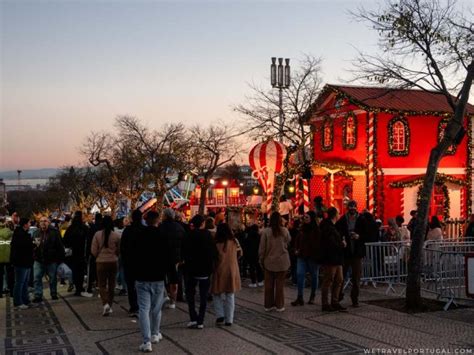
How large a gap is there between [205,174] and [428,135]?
22.4m

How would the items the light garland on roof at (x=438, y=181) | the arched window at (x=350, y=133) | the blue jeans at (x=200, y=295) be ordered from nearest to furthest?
the blue jeans at (x=200, y=295), the light garland on roof at (x=438, y=181), the arched window at (x=350, y=133)

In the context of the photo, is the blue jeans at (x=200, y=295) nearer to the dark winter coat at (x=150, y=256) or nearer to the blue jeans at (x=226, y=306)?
the blue jeans at (x=226, y=306)

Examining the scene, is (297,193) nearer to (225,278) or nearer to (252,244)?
(252,244)

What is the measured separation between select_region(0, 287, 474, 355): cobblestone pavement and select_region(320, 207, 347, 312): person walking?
275 millimetres

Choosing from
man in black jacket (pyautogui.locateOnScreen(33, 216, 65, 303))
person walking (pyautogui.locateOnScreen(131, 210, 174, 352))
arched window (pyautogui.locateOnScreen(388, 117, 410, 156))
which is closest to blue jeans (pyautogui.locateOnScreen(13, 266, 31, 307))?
man in black jacket (pyautogui.locateOnScreen(33, 216, 65, 303))

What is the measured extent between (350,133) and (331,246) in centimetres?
1701

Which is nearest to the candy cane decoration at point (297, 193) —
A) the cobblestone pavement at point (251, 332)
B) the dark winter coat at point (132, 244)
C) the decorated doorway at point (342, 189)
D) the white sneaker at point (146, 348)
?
the decorated doorway at point (342, 189)

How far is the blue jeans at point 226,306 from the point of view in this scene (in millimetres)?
9398

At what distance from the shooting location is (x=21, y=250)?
1155 cm

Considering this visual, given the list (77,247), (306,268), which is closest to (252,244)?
(306,268)

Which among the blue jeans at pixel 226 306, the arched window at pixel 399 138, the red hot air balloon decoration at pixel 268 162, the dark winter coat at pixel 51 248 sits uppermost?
the arched window at pixel 399 138

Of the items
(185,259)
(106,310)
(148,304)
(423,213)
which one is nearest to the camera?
→ (148,304)

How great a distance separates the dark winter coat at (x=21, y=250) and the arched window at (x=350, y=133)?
17.6 meters

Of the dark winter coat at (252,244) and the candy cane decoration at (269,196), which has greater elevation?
the candy cane decoration at (269,196)
